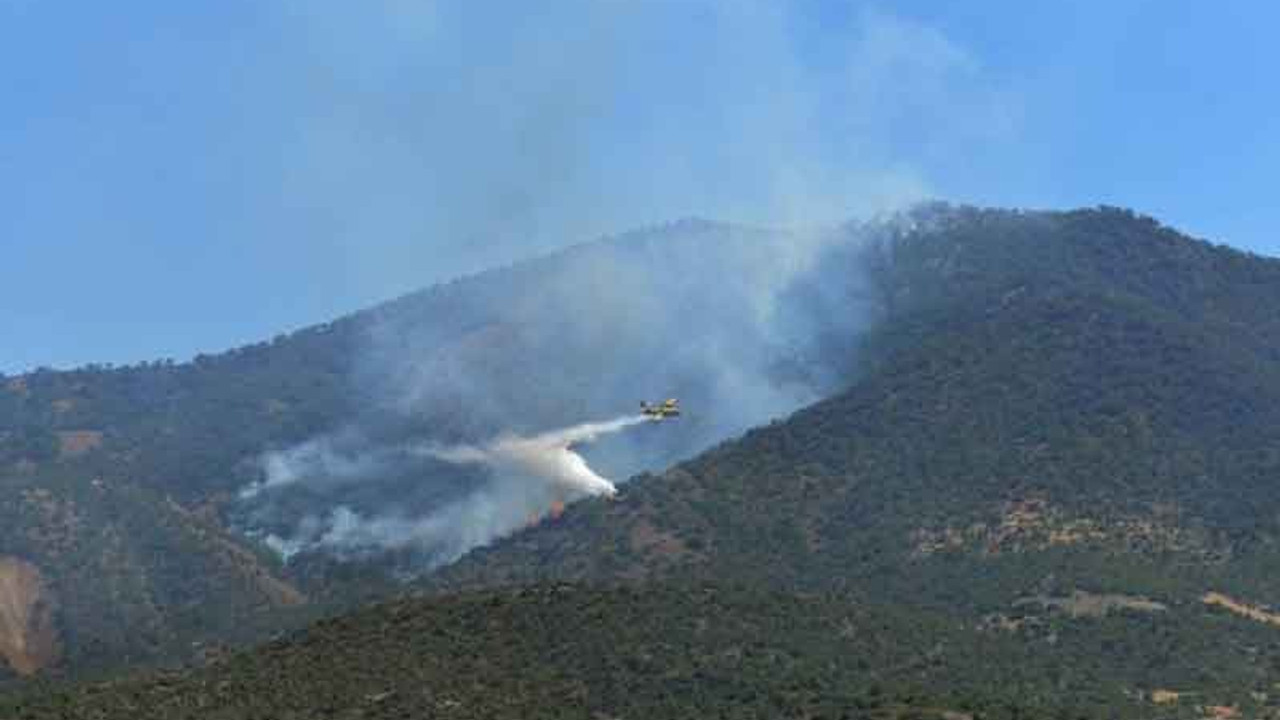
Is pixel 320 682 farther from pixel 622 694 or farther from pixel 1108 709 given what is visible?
pixel 1108 709

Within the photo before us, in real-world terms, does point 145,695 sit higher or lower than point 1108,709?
higher

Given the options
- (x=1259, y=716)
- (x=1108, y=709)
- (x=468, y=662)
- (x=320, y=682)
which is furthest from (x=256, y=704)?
(x=1259, y=716)

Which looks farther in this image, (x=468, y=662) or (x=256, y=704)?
A: (x=468, y=662)

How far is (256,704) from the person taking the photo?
183m

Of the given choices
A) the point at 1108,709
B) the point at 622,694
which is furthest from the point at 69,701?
the point at 1108,709

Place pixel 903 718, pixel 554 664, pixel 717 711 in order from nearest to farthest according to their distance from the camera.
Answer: pixel 903 718, pixel 717 711, pixel 554 664

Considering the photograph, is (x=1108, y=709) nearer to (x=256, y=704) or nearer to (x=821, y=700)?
(x=821, y=700)

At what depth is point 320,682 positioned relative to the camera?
190 m

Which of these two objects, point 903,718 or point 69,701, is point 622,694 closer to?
point 903,718

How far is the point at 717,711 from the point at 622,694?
985 centimetres

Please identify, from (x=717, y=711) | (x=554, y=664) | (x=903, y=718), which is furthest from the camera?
(x=554, y=664)

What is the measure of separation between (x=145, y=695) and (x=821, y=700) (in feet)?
203

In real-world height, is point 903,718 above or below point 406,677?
below

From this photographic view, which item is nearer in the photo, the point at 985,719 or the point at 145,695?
the point at 985,719
